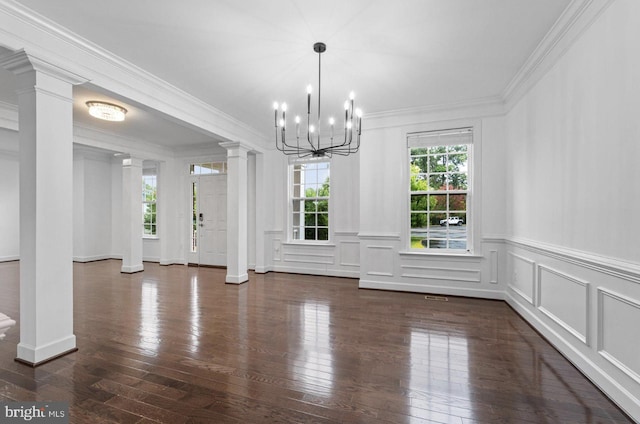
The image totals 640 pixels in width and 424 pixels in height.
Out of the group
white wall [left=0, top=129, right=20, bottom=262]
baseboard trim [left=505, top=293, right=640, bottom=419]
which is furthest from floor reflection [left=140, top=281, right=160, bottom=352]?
white wall [left=0, top=129, right=20, bottom=262]

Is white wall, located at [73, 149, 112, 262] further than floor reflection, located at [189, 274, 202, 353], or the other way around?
white wall, located at [73, 149, 112, 262]

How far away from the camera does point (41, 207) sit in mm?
2518

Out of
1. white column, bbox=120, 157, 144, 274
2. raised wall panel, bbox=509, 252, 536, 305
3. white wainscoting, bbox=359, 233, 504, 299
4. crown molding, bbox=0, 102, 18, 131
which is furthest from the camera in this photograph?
white column, bbox=120, 157, 144, 274

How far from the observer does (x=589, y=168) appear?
92.4 inches

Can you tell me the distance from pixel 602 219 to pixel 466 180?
255 centimetres

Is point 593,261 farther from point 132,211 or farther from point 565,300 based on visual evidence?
point 132,211

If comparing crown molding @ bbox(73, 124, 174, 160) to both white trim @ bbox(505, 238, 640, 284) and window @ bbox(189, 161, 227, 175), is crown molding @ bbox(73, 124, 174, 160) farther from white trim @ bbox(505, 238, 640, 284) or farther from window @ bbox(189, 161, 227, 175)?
white trim @ bbox(505, 238, 640, 284)

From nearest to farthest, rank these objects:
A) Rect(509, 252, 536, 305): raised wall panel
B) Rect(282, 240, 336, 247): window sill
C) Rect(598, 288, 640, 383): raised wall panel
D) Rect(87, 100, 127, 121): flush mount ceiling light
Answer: Rect(598, 288, 640, 383): raised wall panel, Rect(509, 252, 536, 305): raised wall panel, Rect(87, 100, 127, 121): flush mount ceiling light, Rect(282, 240, 336, 247): window sill

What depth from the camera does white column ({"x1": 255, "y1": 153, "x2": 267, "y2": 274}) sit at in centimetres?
648

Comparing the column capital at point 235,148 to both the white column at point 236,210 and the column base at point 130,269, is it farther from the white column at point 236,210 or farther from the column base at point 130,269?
the column base at point 130,269

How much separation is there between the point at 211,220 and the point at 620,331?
7.02 metres

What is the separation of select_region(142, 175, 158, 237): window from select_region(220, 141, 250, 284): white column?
3434 millimetres

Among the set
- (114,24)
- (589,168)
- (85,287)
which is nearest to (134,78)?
(114,24)

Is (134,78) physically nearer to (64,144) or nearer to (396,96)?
(64,144)
